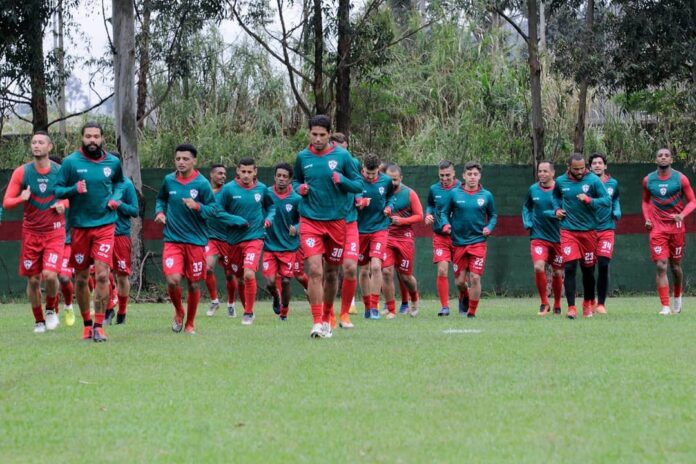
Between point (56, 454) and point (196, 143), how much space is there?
2373cm

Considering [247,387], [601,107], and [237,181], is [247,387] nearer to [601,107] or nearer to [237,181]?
[237,181]

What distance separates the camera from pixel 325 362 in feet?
37.2

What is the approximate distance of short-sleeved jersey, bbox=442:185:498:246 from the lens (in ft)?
61.5

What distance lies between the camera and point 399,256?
19453 mm

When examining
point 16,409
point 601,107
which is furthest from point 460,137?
point 16,409

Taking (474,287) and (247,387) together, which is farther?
(474,287)

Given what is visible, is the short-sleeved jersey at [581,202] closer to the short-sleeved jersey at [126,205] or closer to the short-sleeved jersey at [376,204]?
the short-sleeved jersey at [376,204]

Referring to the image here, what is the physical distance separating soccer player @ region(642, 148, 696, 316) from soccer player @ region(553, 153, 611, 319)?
140 cm

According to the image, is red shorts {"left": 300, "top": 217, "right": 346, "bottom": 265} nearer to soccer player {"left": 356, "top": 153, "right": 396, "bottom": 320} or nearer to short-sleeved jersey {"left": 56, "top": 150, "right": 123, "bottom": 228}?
short-sleeved jersey {"left": 56, "top": 150, "right": 123, "bottom": 228}

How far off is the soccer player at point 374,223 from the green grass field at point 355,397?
3.57 metres

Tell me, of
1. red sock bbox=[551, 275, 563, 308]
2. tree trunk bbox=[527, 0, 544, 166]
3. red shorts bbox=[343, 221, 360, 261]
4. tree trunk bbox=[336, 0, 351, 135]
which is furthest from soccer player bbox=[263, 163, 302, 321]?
tree trunk bbox=[527, 0, 544, 166]

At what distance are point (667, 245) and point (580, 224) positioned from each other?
1.91 metres

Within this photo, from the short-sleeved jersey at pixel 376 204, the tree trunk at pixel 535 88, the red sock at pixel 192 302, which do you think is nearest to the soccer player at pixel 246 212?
the short-sleeved jersey at pixel 376 204

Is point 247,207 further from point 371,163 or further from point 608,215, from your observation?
point 608,215
